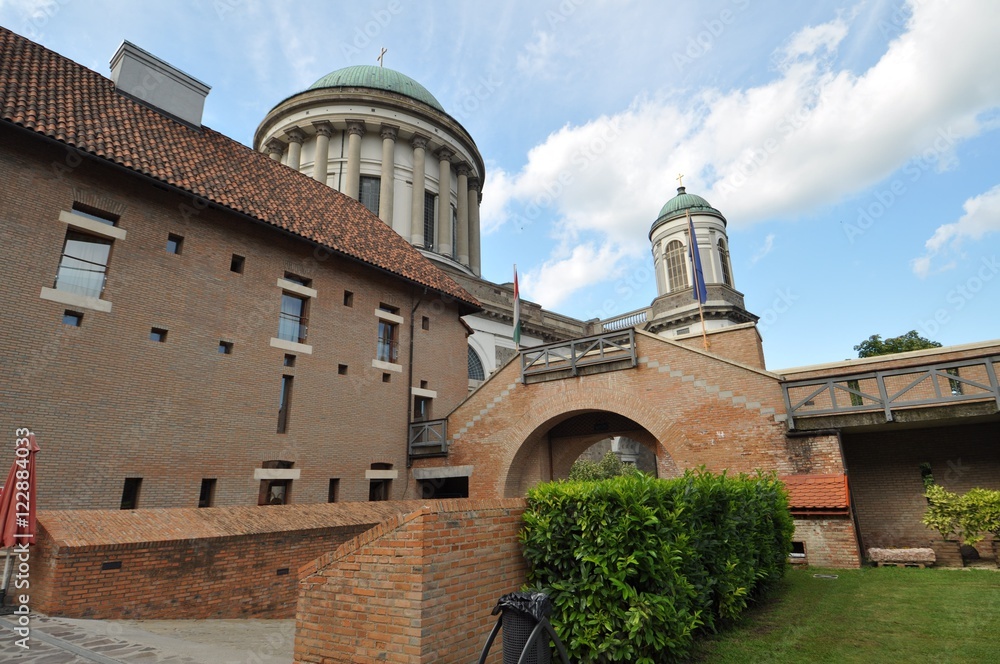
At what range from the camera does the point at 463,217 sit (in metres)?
38.7

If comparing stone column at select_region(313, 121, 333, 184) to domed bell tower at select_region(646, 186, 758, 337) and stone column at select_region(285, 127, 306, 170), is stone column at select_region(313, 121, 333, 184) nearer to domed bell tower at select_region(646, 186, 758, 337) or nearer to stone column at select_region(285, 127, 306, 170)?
stone column at select_region(285, 127, 306, 170)

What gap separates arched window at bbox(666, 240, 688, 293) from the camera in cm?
4119

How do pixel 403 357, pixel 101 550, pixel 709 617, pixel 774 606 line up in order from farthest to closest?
1. pixel 403 357
2. pixel 774 606
3. pixel 101 550
4. pixel 709 617

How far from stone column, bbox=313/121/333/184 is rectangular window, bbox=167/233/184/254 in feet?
66.7

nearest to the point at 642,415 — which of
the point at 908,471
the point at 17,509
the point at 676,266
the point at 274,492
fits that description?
the point at 908,471

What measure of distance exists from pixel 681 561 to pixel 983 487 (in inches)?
525

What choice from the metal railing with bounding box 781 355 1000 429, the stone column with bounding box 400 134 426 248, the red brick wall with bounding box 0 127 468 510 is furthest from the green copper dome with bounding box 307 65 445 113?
the metal railing with bounding box 781 355 1000 429

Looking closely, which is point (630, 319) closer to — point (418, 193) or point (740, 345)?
point (418, 193)

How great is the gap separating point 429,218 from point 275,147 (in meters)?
12.0

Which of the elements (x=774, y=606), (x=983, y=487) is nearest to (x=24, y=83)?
(x=774, y=606)

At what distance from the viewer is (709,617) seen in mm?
6742

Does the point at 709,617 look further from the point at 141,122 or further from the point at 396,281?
the point at 141,122

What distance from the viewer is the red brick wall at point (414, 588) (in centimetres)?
520

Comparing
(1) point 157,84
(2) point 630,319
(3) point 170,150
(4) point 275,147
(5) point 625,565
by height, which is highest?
(4) point 275,147
